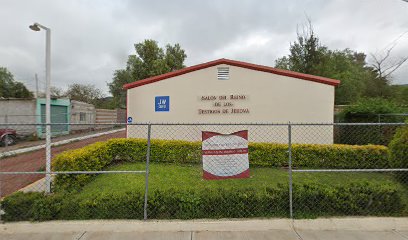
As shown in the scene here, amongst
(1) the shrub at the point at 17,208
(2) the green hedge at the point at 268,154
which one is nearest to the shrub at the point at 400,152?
(2) the green hedge at the point at 268,154

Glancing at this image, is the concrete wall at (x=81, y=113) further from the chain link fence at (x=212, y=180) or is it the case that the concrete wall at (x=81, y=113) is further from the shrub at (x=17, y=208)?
the shrub at (x=17, y=208)

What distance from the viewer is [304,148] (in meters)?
7.67

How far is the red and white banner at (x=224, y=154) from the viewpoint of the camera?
445 cm

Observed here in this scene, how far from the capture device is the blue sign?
30.3ft

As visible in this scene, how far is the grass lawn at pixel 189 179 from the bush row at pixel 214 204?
838mm

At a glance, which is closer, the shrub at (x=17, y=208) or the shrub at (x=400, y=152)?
the shrub at (x=17, y=208)

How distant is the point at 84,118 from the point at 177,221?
23.1 metres

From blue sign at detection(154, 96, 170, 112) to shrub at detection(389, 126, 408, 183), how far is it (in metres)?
7.14

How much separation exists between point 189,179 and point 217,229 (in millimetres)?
2381

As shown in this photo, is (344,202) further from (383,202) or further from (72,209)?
(72,209)

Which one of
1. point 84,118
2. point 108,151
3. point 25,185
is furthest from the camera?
point 84,118

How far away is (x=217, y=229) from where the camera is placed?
3.82 meters

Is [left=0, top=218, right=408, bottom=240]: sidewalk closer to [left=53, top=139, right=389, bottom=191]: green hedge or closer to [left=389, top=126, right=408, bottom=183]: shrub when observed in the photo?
[left=389, top=126, right=408, bottom=183]: shrub

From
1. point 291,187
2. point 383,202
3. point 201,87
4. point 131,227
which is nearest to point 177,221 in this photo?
point 131,227
